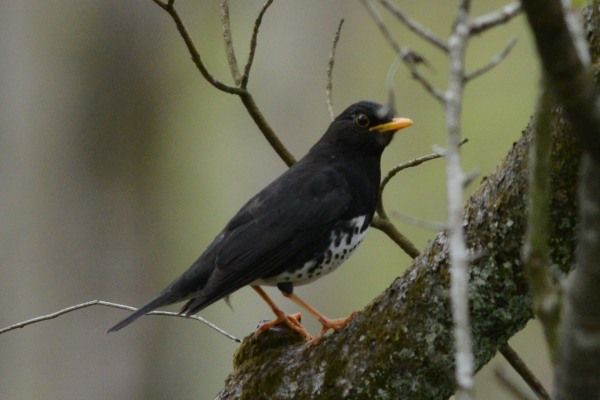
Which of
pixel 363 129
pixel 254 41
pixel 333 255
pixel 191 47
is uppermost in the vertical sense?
pixel 191 47

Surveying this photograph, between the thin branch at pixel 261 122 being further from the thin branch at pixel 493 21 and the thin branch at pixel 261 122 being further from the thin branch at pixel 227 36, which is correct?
the thin branch at pixel 493 21

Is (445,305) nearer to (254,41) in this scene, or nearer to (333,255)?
(254,41)

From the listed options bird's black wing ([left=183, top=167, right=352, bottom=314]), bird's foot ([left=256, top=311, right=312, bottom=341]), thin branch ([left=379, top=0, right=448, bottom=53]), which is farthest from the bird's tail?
thin branch ([left=379, top=0, right=448, bottom=53])

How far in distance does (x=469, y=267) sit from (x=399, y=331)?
0.36 metres

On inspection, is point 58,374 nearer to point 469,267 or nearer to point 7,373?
point 7,373

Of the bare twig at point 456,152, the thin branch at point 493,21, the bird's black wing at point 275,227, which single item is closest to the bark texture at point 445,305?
the bird's black wing at point 275,227

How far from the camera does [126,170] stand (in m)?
9.61

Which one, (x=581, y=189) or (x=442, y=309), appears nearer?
(x=581, y=189)

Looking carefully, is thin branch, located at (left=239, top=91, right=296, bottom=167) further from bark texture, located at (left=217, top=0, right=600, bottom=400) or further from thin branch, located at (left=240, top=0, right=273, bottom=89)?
bark texture, located at (left=217, top=0, right=600, bottom=400)

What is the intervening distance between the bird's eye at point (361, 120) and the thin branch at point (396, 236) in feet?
3.02

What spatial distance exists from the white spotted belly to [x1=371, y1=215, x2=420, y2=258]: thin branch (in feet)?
0.57

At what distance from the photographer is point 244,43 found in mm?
10883

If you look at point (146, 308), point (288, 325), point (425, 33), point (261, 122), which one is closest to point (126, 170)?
point (146, 308)

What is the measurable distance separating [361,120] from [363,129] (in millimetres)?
55
